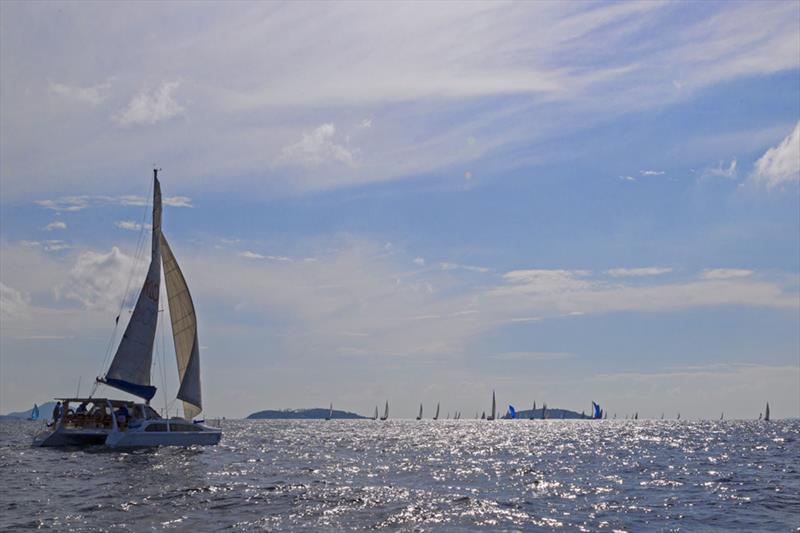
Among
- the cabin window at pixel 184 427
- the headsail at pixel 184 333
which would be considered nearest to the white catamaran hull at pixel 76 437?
the cabin window at pixel 184 427

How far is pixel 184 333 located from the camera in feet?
196

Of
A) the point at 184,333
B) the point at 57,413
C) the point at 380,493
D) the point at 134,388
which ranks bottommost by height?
the point at 380,493

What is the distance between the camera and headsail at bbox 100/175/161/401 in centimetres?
5712

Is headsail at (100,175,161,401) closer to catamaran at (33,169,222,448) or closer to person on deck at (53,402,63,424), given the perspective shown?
catamaran at (33,169,222,448)

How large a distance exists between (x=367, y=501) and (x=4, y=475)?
17844 millimetres

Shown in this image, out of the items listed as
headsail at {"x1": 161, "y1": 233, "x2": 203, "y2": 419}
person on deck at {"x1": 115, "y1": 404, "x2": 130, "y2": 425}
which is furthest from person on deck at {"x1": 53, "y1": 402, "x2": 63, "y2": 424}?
A: headsail at {"x1": 161, "y1": 233, "x2": 203, "y2": 419}

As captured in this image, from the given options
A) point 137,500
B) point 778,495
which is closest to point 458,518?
point 137,500

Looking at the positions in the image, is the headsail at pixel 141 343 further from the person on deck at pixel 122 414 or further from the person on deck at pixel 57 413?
the person on deck at pixel 57 413

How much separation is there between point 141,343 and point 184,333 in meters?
2.98

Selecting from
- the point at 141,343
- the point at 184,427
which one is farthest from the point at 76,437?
the point at 141,343

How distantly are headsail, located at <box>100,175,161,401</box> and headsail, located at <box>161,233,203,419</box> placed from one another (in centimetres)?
96

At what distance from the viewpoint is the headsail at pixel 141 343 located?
57.1m

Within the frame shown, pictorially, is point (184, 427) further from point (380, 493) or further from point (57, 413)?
point (380, 493)

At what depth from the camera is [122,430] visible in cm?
5341
